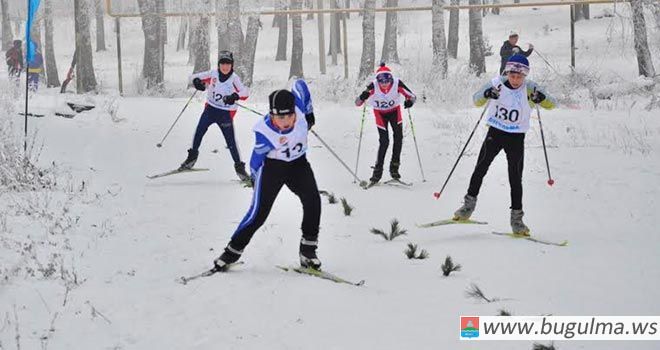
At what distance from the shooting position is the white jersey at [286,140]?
625 cm

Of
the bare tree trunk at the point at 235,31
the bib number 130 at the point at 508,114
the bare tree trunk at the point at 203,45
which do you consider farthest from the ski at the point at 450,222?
the bare tree trunk at the point at 203,45

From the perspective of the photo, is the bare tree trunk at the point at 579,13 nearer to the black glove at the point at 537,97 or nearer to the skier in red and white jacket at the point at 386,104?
the skier in red and white jacket at the point at 386,104

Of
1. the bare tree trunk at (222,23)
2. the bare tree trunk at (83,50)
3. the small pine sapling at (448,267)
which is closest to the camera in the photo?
the small pine sapling at (448,267)

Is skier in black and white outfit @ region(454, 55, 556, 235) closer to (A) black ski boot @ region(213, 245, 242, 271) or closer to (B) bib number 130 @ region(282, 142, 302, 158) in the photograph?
(B) bib number 130 @ region(282, 142, 302, 158)

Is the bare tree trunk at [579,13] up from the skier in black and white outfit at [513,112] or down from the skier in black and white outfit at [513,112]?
up

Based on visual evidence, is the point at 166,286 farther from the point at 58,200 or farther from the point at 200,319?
the point at 58,200

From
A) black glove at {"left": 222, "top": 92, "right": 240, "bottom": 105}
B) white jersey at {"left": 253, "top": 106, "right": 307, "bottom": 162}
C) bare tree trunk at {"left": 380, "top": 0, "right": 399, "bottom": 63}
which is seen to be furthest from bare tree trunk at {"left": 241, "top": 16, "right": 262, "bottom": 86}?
white jersey at {"left": 253, "top": 106, "right": 307, "bottom": 162}

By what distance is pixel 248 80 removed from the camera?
71.5ft

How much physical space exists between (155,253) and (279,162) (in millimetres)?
1597

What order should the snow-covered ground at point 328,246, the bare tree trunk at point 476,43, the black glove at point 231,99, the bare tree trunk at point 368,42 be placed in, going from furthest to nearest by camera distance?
the bare tree trunk at point 476,43 → the bare tree trunk at point 368,42 → the black glove at point 231,99 → the snow-covered ground at point 328,246

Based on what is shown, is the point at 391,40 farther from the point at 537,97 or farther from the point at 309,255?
the point at 309,255

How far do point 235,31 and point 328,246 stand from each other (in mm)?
14484

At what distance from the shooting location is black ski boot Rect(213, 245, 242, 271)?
636 centimetres

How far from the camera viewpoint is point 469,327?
5102 millimetres
